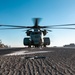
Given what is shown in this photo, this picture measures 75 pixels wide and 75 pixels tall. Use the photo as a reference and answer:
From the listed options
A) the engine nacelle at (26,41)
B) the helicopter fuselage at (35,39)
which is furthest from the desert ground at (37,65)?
the engine nacelle at (26,41)

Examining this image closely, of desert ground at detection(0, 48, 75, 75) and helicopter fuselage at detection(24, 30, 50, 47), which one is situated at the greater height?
helicopter fuselage at detection(24, 30, 50, 47)

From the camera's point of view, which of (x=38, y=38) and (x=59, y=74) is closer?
(x=59, y=74)

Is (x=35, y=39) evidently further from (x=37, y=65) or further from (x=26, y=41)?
(x=37, y=65)

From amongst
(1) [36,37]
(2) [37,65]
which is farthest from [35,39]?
(2) [37,65]

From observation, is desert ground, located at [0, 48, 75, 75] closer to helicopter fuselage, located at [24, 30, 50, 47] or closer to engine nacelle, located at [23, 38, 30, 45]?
helicopter fuselage, located at [24, 30, 50, 47]

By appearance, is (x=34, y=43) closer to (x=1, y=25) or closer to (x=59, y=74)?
(x=1, y=25)

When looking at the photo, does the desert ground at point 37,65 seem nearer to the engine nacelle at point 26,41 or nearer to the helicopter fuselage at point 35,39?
the helicopter fuselage at point 35,39

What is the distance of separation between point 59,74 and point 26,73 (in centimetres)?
196

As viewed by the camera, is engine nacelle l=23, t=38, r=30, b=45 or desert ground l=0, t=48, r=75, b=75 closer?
desert ground l=0, t=48, r=75, b=75

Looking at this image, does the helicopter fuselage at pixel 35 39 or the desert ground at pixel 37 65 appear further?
the helicopter fuselage at pixel 35 39

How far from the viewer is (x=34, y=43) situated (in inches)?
1583

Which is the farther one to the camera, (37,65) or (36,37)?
(36,37)

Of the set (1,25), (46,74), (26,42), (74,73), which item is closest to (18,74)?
(46,74)

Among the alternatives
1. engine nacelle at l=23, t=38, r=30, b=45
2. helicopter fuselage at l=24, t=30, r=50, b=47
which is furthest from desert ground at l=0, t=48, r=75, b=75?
engine nacelle at l=23, t=38, r=30, b=45
